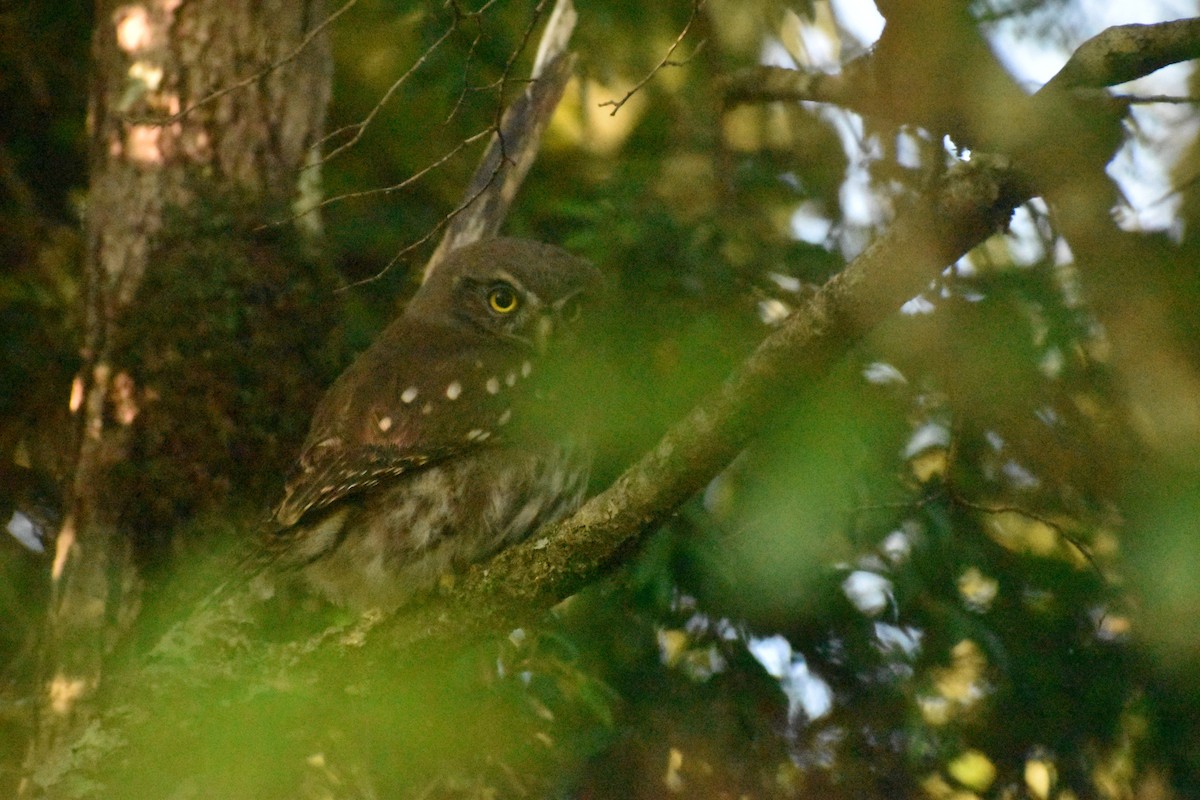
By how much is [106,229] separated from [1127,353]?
302 cm

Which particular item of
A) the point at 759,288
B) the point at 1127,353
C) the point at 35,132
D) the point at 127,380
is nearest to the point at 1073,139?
the point at 1127,353

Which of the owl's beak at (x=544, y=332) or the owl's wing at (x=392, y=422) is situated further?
the owl's beak at (x=544, y=332)

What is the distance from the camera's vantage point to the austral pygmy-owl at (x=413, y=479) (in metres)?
3.82

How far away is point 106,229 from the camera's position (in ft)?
13.3

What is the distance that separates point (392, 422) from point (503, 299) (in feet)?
2.08

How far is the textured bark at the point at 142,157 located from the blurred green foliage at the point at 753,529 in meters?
0.12

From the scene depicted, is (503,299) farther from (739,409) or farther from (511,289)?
(739,409)

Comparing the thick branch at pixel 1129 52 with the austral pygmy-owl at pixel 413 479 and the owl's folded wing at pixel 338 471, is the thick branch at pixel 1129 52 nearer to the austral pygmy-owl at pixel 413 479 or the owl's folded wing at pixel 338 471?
the austral pygmy-owl at pixel 413 479

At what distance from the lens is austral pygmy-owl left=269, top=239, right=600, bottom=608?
12.5 feet

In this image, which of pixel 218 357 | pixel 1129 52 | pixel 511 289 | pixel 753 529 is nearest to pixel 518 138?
pixel 511 289

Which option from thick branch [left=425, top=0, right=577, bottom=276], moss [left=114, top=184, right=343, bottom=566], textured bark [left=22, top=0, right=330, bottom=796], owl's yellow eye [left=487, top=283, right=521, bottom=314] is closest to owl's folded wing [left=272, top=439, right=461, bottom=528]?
moss [left=114, top=184, right=343, bottom=566]

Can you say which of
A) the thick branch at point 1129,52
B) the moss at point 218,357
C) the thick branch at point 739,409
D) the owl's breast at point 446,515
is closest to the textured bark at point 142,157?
the moss at point 218,357

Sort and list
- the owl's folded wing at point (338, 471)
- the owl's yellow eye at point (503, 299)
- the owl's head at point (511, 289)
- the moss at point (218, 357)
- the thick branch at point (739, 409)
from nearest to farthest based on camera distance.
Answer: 1. the thick branch at point (739, 409)
2. the owl's folded wing at point (338, 471)
3. the moss at point (218, 357)
4. the owl's head at point (511, 289)
5. the owl's yellow eye at point (503, 299)

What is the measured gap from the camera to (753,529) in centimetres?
339
